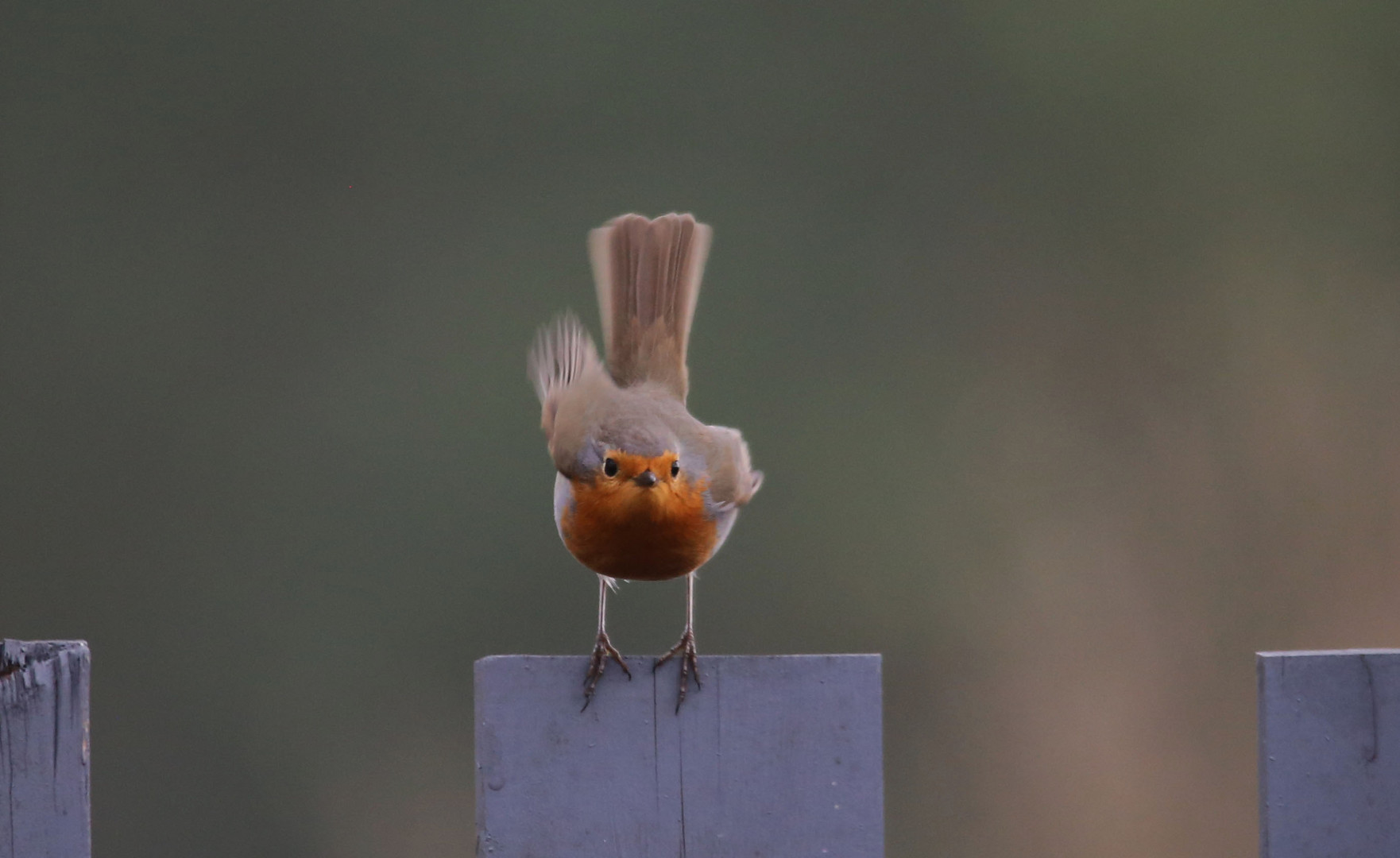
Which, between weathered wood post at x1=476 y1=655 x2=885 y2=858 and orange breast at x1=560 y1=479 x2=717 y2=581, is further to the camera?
orange breast at x1=560 y1=479 x2=717 y2=581

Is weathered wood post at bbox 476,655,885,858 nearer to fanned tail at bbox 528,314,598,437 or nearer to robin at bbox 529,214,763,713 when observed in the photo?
robin at bbox 529,214,763,713

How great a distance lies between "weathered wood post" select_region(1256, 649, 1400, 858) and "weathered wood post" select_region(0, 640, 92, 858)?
5.00 ft

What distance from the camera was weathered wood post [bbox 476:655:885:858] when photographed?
1.93 metres

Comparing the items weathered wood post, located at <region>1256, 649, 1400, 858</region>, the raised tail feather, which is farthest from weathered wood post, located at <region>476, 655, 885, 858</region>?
the raised tail feather

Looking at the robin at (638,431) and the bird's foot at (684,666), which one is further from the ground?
the robin at (638,431)

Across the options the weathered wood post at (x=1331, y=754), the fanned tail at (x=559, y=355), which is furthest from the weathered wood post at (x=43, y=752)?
the fanned tail at (x=559, y=355)

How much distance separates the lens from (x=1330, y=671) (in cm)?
189

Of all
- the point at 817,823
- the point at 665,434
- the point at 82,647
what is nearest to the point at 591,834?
the point at 817,823

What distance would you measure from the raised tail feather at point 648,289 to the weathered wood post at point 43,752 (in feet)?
5.95

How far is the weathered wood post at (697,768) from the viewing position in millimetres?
1933

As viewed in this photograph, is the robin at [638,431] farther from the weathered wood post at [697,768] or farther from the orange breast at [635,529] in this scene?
the weathered wood post at [697,768]

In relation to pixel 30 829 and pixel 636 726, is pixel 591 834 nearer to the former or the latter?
pixel 636 726

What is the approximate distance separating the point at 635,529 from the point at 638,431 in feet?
0.75

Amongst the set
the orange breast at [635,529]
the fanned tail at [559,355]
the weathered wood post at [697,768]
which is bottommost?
the weathered wood post at [697,768]
